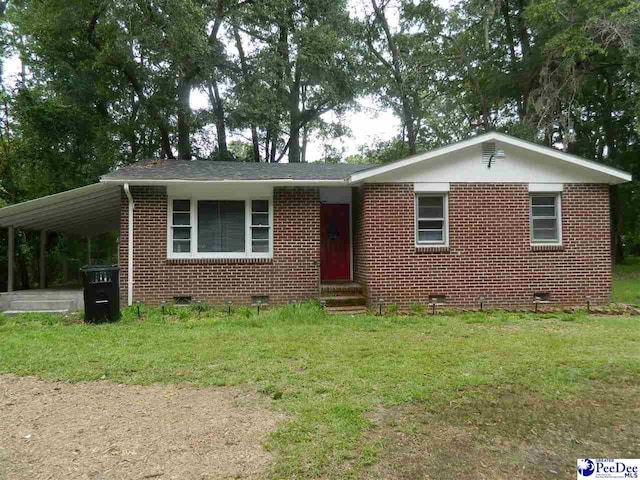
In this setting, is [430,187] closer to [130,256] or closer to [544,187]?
[544,187]

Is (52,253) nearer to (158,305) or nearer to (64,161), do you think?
(64,161)

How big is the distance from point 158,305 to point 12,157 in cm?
1002

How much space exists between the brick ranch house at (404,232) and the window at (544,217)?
0.03 meters

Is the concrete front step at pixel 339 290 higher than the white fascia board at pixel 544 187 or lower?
lower

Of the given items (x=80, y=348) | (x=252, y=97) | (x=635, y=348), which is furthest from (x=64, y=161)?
(x=635, y=348)

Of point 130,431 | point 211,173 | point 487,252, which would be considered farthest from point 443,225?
point 130,431

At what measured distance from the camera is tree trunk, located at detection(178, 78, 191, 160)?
17484mm

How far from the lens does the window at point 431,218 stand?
9.99m

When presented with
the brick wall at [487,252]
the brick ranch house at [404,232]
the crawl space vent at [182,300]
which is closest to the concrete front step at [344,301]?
the brick ranch house at [404,232]

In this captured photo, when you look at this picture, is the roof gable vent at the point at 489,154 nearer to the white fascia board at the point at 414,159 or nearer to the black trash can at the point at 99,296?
the white fascia board at the point at 414,159

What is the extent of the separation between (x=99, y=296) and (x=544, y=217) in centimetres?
988

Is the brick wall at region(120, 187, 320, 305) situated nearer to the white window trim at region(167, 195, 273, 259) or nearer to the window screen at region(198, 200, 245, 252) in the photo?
the white window trim at region(167, 195, 273, 259)

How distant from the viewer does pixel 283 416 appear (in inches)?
150

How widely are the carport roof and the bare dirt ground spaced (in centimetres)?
625
